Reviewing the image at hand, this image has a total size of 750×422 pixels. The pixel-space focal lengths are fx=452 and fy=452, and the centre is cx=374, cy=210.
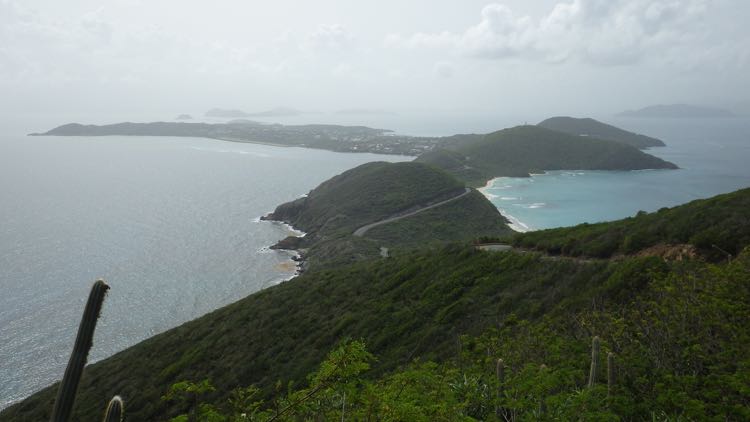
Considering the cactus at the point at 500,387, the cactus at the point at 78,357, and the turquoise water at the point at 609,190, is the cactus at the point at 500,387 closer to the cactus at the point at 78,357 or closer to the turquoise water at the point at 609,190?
the cactus at the point at 78,357

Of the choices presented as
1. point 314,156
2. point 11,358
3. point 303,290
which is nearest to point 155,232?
point 11,358

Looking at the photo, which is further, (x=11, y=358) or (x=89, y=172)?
(x=89, y=172)

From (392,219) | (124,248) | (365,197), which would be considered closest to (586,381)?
(392,219)

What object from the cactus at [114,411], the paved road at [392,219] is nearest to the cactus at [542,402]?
the cactus at [114,411]

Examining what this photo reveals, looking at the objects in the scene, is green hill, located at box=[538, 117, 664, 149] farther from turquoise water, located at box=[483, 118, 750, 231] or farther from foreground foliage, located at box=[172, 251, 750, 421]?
foreground foliage, located at box=[172, 251, 750, 421]

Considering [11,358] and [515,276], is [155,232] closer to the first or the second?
[11,358]

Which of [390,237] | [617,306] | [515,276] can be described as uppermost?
[617,306]

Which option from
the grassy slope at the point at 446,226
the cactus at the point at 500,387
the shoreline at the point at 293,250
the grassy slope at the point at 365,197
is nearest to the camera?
the cactus at the point at 500,387
